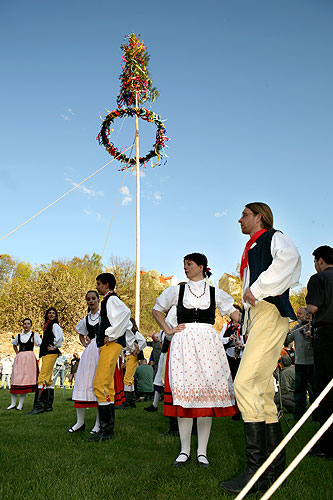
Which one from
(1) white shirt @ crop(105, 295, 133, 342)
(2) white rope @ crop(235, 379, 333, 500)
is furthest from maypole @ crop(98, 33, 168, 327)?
(2) white rope @ crop(235, 379, 333, 500)

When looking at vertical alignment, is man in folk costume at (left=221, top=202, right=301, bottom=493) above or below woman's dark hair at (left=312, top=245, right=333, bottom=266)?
below

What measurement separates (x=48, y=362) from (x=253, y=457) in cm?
672

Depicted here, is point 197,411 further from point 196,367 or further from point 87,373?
point 87,373

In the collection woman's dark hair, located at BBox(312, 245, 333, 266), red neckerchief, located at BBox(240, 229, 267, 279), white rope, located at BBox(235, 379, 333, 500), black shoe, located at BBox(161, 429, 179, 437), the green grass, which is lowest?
black shoe, located at BBox(161, 429, 179, 437)

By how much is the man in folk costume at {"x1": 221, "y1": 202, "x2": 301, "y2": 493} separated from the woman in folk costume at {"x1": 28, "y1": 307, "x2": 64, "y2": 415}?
6.40 meters

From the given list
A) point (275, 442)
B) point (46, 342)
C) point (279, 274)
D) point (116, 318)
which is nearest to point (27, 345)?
point (46, 342)

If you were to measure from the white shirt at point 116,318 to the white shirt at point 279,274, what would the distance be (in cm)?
275

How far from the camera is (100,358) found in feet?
17.8

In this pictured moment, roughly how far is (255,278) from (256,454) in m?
1.31

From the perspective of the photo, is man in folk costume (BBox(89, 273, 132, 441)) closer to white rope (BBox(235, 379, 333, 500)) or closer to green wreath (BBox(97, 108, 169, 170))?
white rope (BBox(235, 379, 333, 500))

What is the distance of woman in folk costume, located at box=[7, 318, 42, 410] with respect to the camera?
9.36 meters

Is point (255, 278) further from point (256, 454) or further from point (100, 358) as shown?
point (100, 358)

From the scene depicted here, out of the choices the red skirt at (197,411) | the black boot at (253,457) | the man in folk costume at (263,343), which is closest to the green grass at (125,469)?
the black boot at (253,457)

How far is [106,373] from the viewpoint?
5289 millimetres
